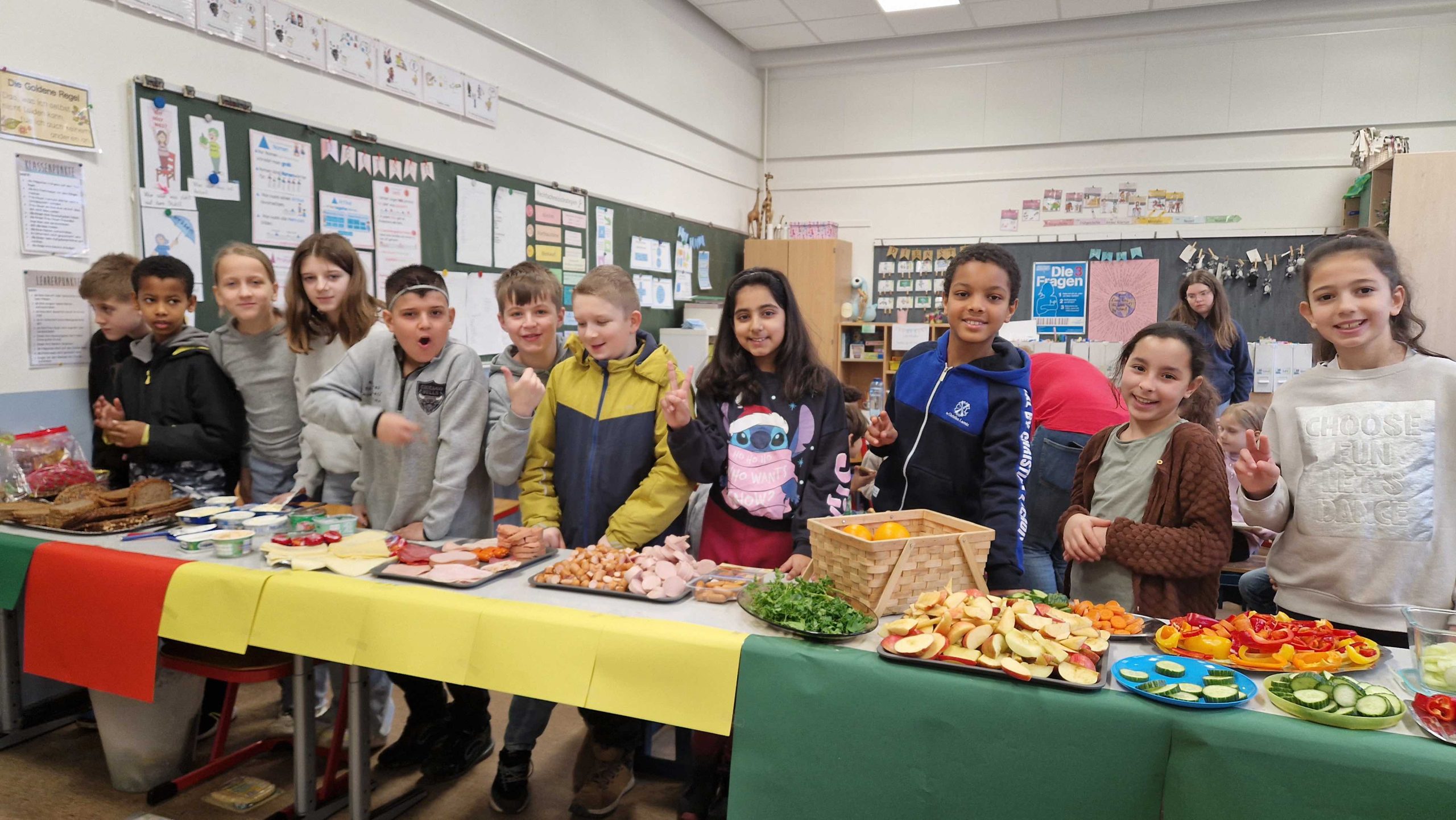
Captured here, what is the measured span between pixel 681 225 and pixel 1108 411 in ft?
13.9

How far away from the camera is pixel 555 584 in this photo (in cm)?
187

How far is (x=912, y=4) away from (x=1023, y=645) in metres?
6.07

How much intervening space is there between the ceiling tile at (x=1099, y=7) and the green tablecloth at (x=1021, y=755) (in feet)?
20.6

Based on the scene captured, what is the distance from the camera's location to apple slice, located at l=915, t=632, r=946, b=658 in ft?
4.87

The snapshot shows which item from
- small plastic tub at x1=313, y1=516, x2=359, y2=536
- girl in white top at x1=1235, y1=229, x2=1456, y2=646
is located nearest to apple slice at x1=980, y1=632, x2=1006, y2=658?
girl in white top at x1=1235, y1=229, x2=1456, y2=646

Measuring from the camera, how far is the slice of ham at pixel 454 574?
1.87 metres

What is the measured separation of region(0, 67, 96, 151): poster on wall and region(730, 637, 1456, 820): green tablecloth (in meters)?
2.75

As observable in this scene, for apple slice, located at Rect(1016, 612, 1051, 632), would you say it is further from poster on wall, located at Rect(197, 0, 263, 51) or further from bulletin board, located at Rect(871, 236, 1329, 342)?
bulletin board, located at Rect(871, 236, 1329, 342)

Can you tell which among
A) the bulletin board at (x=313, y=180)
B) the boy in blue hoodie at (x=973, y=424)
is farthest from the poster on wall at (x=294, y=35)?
the boy in blue hoodie at (x=973, y=424)

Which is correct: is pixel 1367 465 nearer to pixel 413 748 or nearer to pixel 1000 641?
pixel 1000 641

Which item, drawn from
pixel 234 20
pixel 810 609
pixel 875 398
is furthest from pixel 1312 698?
pixel 875 398

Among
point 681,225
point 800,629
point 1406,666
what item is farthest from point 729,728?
point 681,225

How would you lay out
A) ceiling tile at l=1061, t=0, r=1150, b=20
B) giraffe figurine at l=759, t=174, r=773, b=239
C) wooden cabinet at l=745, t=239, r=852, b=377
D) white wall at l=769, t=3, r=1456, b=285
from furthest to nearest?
giraffe figurine at l=759, t=174, r=773, b=239 → wooden cabinet at l=745, t=239, r=852, b=377 → ceiling tile at l=1061, t=0, r=1150, b=20 → white wall at l=769, t=3, r=1456, b=285

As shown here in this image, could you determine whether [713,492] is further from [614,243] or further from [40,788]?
[614,243]
